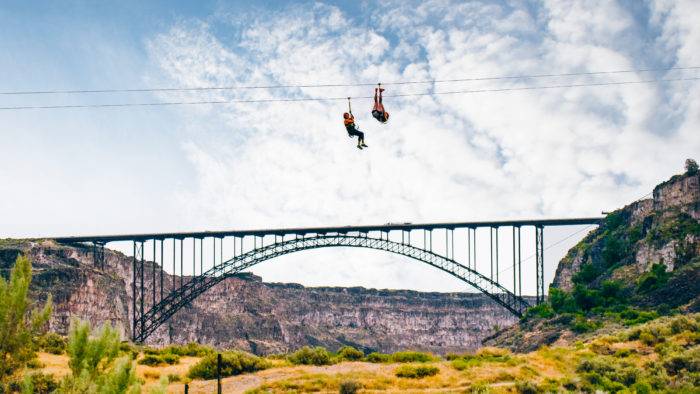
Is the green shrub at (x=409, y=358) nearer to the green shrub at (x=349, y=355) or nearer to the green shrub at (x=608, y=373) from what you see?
the green shrub at (x=349, y=355)

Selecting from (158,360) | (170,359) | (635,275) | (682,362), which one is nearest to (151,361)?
(158,360)

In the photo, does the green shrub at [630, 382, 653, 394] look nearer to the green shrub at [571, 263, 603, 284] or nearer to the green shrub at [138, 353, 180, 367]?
the green shrub at [138, 353, 180, 367]

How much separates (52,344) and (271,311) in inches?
3206

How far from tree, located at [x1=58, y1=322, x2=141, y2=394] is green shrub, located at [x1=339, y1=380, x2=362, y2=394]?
11.1 m

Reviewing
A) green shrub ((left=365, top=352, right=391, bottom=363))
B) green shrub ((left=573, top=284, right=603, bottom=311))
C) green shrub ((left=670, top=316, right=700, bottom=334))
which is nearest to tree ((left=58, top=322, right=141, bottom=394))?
green shrub ((left=365, top=352, right=391, bottom=363))

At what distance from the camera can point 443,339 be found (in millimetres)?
134375

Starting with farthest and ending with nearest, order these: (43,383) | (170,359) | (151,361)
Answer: (170,359), (151,361), (43,383)

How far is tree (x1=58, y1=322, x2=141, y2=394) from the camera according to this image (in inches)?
520

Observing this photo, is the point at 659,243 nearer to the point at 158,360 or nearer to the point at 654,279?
the point at 654,279

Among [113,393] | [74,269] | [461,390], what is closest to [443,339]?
[74,269]

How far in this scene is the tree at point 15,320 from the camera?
49.3 ft

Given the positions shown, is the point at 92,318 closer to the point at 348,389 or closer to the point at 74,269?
the point at 74,269

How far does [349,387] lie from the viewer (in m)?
24.6

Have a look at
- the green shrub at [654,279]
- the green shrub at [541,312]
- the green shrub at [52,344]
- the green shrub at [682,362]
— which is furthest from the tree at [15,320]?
the green shrub at [541,312]
